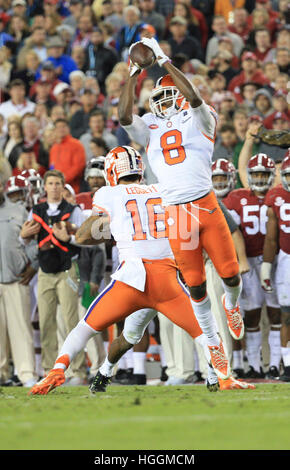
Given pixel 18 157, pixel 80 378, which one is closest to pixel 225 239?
pixel 80 378

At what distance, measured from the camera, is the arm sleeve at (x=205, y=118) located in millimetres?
6688

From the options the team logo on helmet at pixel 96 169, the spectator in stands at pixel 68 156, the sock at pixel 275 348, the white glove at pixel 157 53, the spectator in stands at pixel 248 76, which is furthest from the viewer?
the spectator in stands at pixel 248 76

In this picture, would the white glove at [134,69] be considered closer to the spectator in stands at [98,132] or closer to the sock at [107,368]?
the sock at [107,368]

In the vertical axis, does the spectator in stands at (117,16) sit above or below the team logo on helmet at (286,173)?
above

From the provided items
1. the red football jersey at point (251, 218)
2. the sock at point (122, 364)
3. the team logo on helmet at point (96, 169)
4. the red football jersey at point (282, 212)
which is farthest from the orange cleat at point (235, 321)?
the team logo on helmet at point (96, 169)

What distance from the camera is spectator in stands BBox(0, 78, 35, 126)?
14.5 metres

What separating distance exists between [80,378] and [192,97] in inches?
163

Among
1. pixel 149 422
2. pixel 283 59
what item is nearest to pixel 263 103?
pixel 283 59

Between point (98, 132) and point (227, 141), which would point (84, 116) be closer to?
point (98, 132)

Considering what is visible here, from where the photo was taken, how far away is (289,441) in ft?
13.9

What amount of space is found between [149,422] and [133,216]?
247cm

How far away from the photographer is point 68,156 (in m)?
12.2

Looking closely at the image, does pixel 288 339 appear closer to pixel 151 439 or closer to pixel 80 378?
pixel 80 378

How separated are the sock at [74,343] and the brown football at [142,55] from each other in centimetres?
186
